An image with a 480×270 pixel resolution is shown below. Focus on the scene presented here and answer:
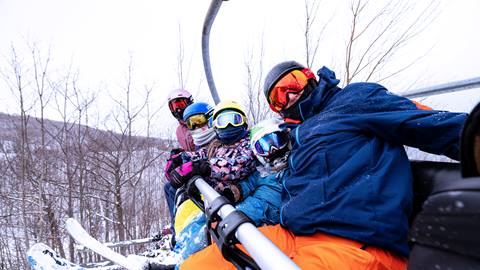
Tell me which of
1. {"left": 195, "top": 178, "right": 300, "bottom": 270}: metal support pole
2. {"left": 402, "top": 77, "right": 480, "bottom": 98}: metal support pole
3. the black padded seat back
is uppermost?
{"left": 402, "top": 77, "right": 480, "bottom": 98}: metal support pole

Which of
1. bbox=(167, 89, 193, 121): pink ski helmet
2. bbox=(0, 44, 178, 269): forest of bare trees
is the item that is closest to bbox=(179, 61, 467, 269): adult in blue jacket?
bbox=(167, 89, 193, 121): pink ski helmet

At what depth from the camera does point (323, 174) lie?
4.03ft

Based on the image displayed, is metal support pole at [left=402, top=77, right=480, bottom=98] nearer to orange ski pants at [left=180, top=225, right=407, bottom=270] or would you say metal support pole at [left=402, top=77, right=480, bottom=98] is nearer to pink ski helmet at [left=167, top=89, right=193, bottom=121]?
orange ski pants at [left=180, top=225, right=407, bottom=270]

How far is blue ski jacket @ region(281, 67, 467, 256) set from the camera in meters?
1.03

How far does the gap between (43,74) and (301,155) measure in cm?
1187

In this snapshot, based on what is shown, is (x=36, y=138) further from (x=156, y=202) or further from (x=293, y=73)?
(x=293, y=73)

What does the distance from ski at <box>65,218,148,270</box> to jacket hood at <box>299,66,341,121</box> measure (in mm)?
1997

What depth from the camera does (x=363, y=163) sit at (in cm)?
114

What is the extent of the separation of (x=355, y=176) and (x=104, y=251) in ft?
9.81

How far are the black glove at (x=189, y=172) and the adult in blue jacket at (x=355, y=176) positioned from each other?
705 millimetres

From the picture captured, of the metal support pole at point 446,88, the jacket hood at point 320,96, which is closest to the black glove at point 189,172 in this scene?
the jacket hood at point 320,96

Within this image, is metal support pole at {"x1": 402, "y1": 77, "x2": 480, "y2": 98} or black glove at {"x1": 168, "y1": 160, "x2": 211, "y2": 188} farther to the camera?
black glove at {"x1": 168, "y1": 160, "x2": 211, "y2": 188}

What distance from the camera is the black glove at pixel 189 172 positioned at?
6.16 feet

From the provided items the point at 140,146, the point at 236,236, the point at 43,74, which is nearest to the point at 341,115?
the point at 236,236
